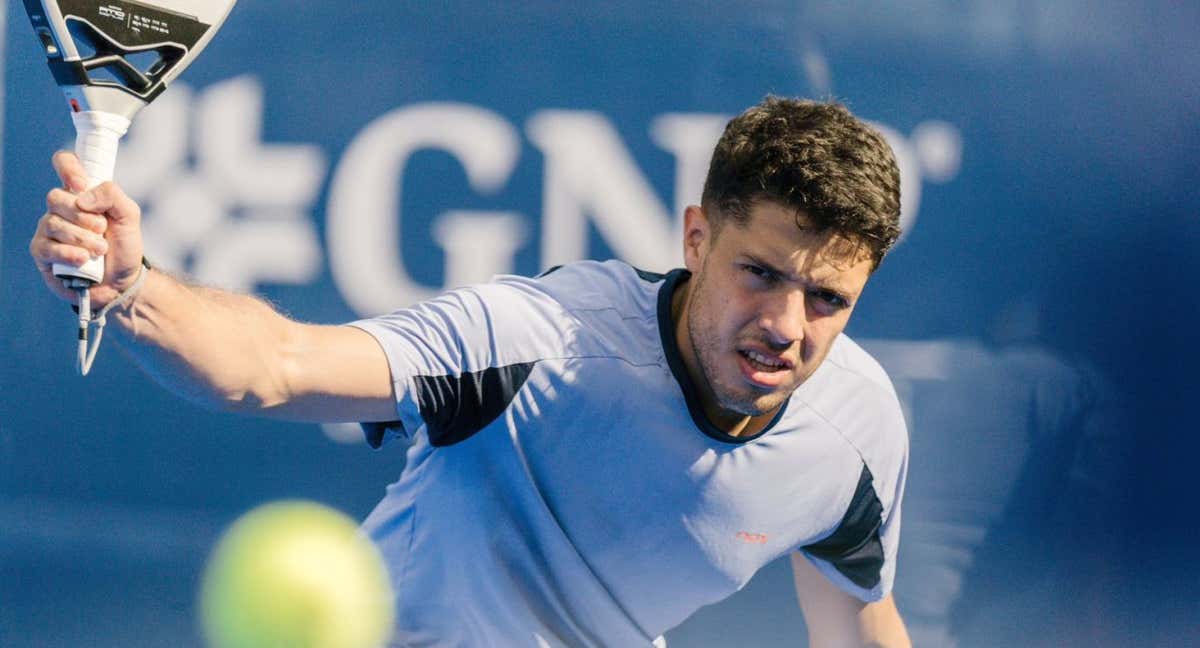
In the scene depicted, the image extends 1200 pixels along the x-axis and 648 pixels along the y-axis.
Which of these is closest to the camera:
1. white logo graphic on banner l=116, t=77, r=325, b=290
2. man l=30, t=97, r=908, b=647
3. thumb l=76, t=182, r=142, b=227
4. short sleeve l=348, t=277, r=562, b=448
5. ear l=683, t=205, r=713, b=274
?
thumb l=76, t=182, r=142, b=227

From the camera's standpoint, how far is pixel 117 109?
149 cm

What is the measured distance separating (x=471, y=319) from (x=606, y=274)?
0.35 m

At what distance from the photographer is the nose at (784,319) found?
6.47 ft

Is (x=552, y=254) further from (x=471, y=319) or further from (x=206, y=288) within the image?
(x=206, y=288)

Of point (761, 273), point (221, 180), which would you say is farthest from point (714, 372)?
point (221, 180)

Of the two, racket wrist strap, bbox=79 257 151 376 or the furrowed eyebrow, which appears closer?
racket wrist strap, bbox=79 257 151 376

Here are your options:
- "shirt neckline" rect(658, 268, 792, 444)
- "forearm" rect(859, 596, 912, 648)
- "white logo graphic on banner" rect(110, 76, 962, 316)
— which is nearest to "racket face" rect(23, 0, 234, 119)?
"shirt neckline" rect(658, 268, 792, 444)

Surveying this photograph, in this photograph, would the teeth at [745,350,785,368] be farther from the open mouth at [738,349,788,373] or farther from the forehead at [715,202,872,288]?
the forehead at [715,202,872,288]

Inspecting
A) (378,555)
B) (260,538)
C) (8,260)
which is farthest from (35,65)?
(378,555)

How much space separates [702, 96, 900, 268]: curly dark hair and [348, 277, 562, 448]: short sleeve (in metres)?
0.36

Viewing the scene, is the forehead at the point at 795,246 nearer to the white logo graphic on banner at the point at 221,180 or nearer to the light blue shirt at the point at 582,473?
the light blue shirt at the point at 582,473

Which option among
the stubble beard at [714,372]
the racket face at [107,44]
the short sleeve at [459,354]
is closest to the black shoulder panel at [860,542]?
the stubble beard at [714,372]

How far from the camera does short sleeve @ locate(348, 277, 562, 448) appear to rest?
1.83 m

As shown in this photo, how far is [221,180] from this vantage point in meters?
3.12
